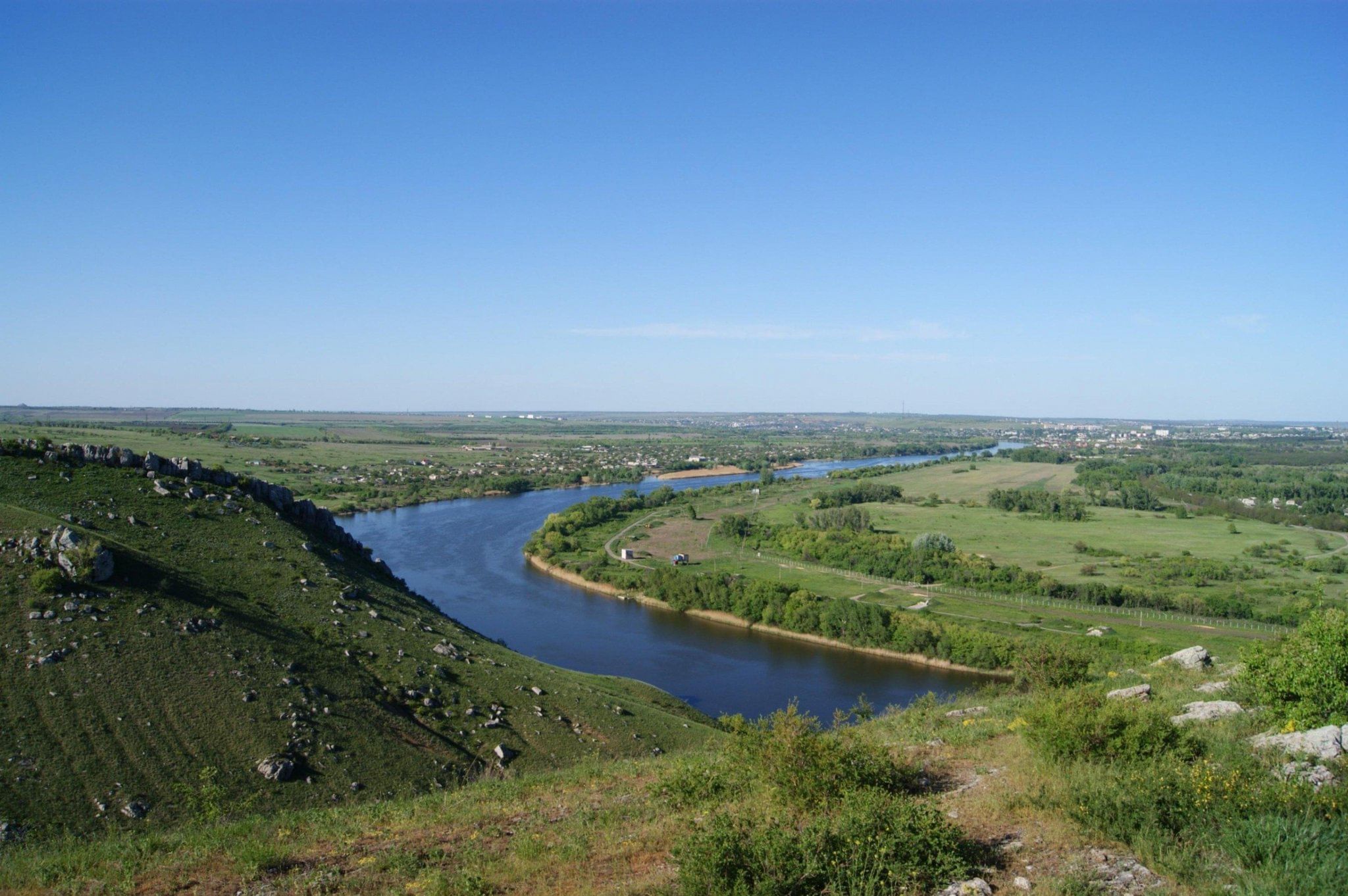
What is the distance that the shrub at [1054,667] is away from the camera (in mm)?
11352

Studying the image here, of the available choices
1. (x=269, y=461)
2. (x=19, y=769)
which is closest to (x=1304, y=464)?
(x=19, y=769)

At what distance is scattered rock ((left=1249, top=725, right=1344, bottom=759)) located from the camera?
6.01 metres

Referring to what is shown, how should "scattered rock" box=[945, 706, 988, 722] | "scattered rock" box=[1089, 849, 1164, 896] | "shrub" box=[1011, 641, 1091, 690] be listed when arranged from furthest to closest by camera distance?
"shrub" box=[1011, 641, 1091, 690] < "scattered rock" box=[945, 706, 988, 722] < "scattered rock" box=[1089, 849, 1164, 896]

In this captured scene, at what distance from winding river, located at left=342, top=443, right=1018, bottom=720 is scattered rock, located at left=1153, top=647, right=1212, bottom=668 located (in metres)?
11.2

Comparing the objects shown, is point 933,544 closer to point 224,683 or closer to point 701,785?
point 224,683

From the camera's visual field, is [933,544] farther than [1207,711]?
Yes

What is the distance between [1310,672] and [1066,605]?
3306cm

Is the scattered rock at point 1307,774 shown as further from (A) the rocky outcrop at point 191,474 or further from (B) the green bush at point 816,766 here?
(A) the rocky outcrop at point 191,474

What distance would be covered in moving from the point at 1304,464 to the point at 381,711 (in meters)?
111

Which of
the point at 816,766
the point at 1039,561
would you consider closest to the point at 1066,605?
the point at 1039,561

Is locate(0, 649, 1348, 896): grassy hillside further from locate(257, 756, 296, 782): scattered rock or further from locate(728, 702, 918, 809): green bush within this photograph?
locate(257, 756, 296, 782): scattered rock

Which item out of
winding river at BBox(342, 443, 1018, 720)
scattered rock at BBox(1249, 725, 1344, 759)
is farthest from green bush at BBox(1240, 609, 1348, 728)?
winding river at BBox(342, 443, 1018, 720)

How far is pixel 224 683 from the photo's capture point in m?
12.6

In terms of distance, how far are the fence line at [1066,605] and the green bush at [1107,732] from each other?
28.8 meters
